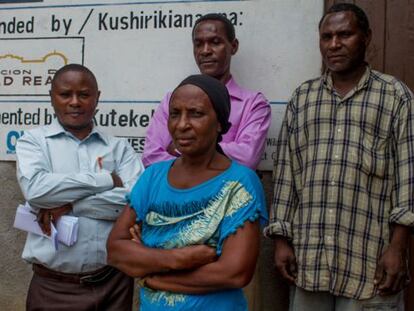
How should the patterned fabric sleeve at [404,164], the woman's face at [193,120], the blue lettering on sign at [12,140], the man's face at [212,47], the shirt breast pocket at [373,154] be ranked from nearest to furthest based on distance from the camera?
the woman's face at [193,120] < the patterned fabric sleeve at [404,164] < the shirt breast pocket at [373,154] < the man's face at [212,47] < the blue lettering on sign at [12,140]

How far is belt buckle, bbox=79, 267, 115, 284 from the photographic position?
3.14 metres

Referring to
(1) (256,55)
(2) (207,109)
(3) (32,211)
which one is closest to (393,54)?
(1) (256,55)

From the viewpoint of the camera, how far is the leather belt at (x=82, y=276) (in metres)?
3.15

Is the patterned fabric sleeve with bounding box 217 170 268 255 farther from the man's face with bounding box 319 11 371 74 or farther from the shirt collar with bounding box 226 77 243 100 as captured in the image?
the shirt collar with bounding box 226 77 243 100

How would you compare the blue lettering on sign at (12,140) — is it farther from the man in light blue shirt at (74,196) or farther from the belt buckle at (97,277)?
the belt buckle at (97,277)

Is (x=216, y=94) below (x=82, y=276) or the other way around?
the other way around

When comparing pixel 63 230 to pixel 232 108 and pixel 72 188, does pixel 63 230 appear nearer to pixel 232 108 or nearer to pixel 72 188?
pixel 72 188

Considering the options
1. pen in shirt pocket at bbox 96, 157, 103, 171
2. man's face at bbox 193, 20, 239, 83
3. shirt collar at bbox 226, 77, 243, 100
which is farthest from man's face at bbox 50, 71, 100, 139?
shirt collar at bbox 226, 77, 243, 100

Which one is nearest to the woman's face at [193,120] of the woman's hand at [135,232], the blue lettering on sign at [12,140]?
the woman's hand at [135,232]

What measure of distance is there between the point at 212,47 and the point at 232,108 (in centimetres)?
37

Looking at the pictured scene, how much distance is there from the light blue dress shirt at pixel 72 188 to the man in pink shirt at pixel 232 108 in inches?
9.1

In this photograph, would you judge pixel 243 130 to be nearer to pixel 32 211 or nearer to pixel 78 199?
pixel 78 199

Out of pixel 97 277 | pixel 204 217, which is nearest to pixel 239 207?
pixel 204 217

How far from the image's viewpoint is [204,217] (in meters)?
2.30
